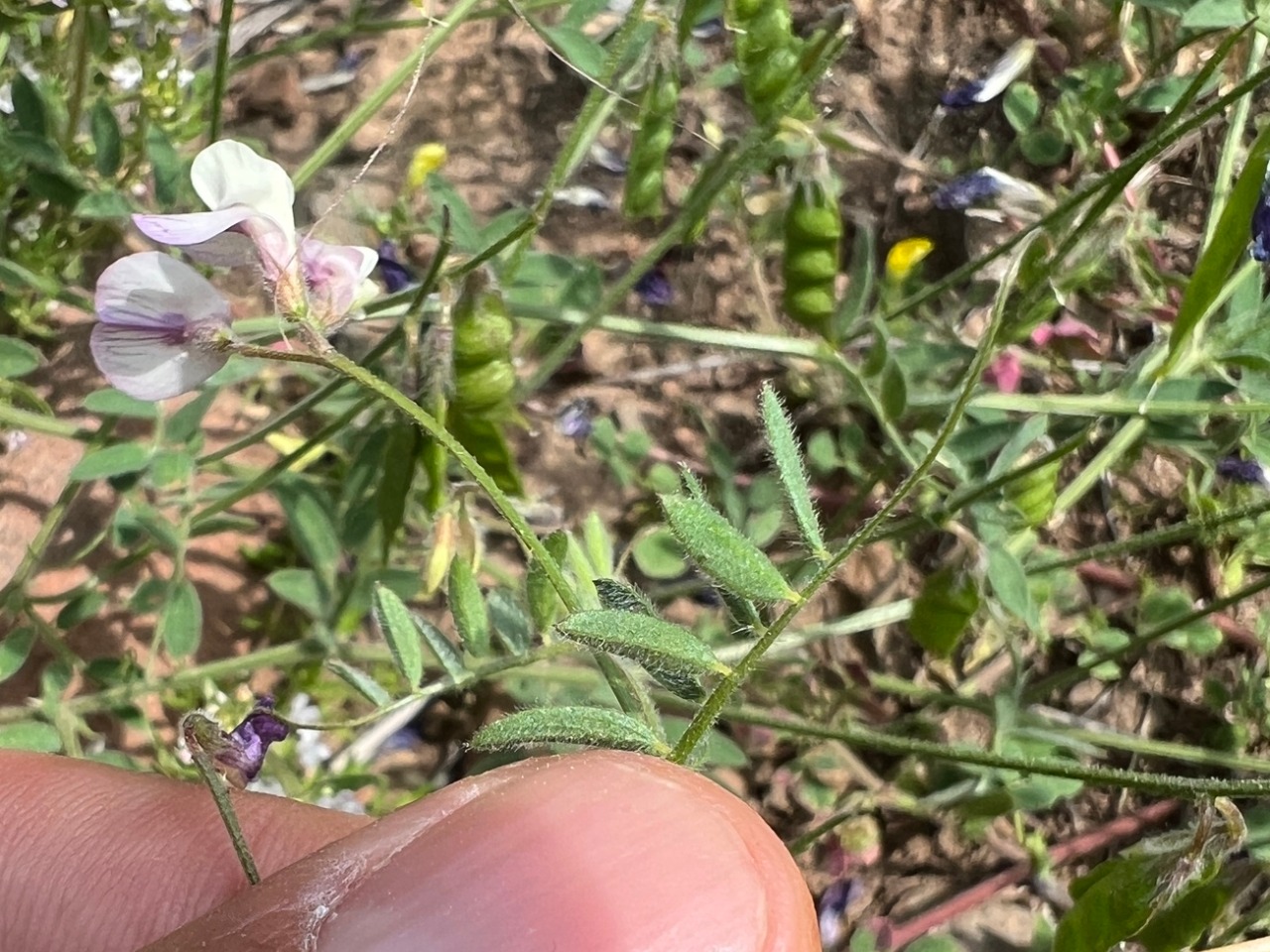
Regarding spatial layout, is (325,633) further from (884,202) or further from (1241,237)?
(884,202)

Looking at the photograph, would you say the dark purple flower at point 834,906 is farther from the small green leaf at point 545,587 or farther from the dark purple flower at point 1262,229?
the dark purple flower at point 1262,229

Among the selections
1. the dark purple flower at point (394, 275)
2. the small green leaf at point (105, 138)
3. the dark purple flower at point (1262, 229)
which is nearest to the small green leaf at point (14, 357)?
the small green leaf at point (105, 138)

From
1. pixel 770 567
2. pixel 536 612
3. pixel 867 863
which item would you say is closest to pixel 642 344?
pixel 867 863

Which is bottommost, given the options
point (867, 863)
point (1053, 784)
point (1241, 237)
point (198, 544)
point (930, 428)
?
point (867, 863)

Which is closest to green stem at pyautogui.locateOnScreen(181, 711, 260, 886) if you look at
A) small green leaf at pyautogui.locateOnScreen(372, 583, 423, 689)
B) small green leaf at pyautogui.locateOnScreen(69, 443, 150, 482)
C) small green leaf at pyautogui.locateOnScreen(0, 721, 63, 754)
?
small green leaf at pyautogui.locateOnScreen(372, 583, 423, 689)

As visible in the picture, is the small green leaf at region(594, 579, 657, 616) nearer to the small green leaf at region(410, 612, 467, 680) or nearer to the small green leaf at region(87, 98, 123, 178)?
the small green leaf at region(410, 612, 467, 680)

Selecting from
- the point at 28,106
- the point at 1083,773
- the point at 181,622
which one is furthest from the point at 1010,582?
the point at 28,106

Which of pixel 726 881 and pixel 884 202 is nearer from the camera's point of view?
pixel 726 881
